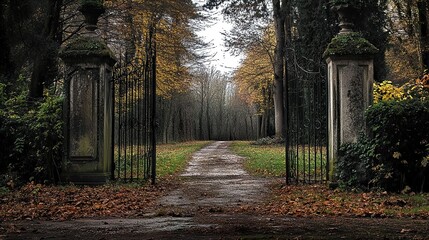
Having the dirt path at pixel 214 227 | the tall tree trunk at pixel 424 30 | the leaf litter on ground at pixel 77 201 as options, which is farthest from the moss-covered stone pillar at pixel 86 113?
the tall tree trunk at pixel 424 30

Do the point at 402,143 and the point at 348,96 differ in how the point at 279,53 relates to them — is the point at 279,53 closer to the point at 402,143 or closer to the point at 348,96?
the point at 348,96

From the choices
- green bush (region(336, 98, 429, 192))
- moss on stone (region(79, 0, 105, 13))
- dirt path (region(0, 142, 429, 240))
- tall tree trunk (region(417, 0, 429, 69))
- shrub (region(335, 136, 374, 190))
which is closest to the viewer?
dirt path (region(0, 142, 429, 240))

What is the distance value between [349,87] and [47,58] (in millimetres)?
9890

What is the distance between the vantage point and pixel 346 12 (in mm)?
10227

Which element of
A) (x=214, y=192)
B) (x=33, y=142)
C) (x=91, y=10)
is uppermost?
(x=91, y=10)

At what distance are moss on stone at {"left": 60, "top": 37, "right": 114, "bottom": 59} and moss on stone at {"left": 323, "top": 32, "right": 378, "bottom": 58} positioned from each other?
187 inches

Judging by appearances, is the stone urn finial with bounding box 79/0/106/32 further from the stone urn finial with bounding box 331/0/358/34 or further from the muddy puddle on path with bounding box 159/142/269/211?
the stone urn finial with bounding box 331/0/358/34

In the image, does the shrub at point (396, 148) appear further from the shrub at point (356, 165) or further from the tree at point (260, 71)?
the tree at point (260, 71)

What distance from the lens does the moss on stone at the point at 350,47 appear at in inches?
383

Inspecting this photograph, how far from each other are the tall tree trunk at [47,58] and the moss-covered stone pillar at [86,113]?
4.73m

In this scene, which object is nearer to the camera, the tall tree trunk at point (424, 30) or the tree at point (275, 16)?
the tall tree trunk at point (424, 30)

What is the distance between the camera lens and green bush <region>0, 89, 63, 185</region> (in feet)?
34.2

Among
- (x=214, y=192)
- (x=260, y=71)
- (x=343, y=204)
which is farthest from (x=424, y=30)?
(x=343, y=204)

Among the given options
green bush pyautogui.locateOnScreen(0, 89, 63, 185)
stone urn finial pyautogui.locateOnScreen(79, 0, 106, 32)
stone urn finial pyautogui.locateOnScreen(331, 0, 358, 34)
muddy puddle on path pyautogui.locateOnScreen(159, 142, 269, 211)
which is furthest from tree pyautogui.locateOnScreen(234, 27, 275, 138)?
green bush pyautogui.locateOnScreen(0, 89, 63, 185)
